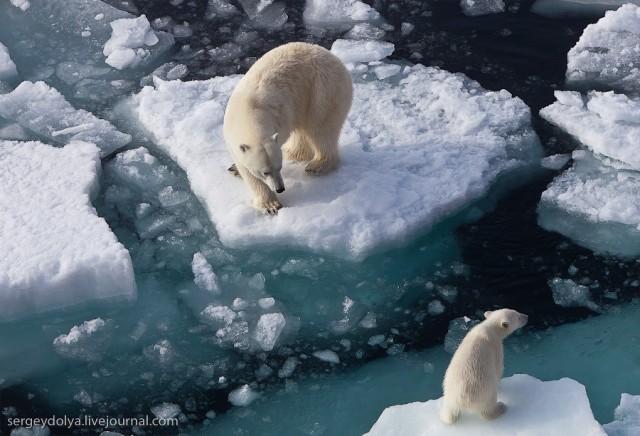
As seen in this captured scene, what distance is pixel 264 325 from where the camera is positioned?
423 centimetres

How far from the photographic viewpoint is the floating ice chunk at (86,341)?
13.7 feet

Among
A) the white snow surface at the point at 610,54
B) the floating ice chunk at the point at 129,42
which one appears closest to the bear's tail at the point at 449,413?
the white snow surface at the point at 610,54

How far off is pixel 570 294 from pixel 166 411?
6.70 ft

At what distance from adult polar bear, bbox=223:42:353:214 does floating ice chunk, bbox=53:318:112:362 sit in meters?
1.04

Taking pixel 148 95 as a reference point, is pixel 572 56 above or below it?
above

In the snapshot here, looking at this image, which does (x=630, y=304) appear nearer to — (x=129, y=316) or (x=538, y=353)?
(x=538, y=353)

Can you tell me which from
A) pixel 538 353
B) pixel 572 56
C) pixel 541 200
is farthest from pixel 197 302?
pixel 572 56

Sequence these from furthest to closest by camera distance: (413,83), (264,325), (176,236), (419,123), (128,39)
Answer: (128,39) < (413,83) < (419,123) < (176,236) < (264,325)

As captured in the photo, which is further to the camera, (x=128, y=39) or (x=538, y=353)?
(x=128, y=39)

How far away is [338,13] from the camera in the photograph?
21.7ft

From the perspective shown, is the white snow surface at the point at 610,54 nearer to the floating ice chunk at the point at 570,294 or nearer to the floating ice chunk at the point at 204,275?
the floating ice chunk at the point at 570,294

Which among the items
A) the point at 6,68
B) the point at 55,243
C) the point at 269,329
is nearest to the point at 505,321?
the point at 269,329

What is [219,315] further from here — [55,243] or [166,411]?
[55,243]

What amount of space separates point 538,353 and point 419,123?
1.81 meters
